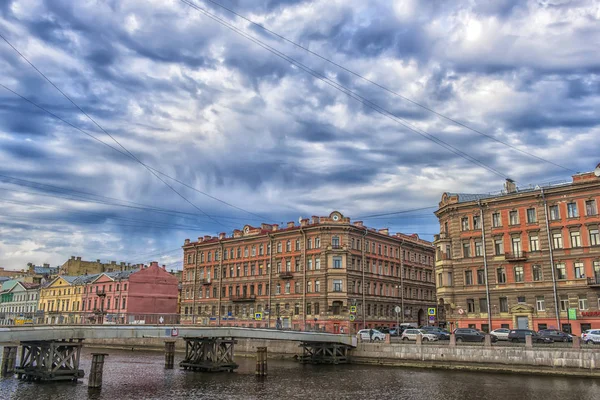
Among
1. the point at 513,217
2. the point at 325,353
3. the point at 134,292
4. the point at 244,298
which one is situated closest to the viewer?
the point at 325,353

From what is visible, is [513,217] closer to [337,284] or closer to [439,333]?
[439,333]

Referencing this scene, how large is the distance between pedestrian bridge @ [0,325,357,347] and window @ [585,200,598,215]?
25895 mm

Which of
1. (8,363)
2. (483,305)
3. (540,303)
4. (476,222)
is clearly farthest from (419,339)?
(8,363)

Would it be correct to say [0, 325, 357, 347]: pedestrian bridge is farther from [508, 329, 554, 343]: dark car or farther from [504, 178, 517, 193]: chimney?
[504, 178, 517, 193]: chimney

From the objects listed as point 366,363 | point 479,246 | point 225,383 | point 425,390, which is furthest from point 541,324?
point 225,383

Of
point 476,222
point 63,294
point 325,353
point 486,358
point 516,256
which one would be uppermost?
point 476,222

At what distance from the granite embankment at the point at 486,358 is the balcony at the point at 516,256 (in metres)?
14.2

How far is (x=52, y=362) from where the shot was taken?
3866 centimetres

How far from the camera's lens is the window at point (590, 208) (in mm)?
53237

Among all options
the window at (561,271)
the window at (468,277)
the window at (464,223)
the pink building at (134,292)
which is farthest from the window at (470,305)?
the pink building at (134,292)

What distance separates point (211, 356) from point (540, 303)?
107 feet

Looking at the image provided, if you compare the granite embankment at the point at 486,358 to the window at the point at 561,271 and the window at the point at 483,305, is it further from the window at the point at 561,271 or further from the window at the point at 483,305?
the window at the point at 561,271

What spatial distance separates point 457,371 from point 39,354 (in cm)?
3245

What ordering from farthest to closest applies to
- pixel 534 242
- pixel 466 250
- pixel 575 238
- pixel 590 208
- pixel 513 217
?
pixel 466 250, pixel 513 217, pixel 534 242, pixel 575 238, pixel 590 208
